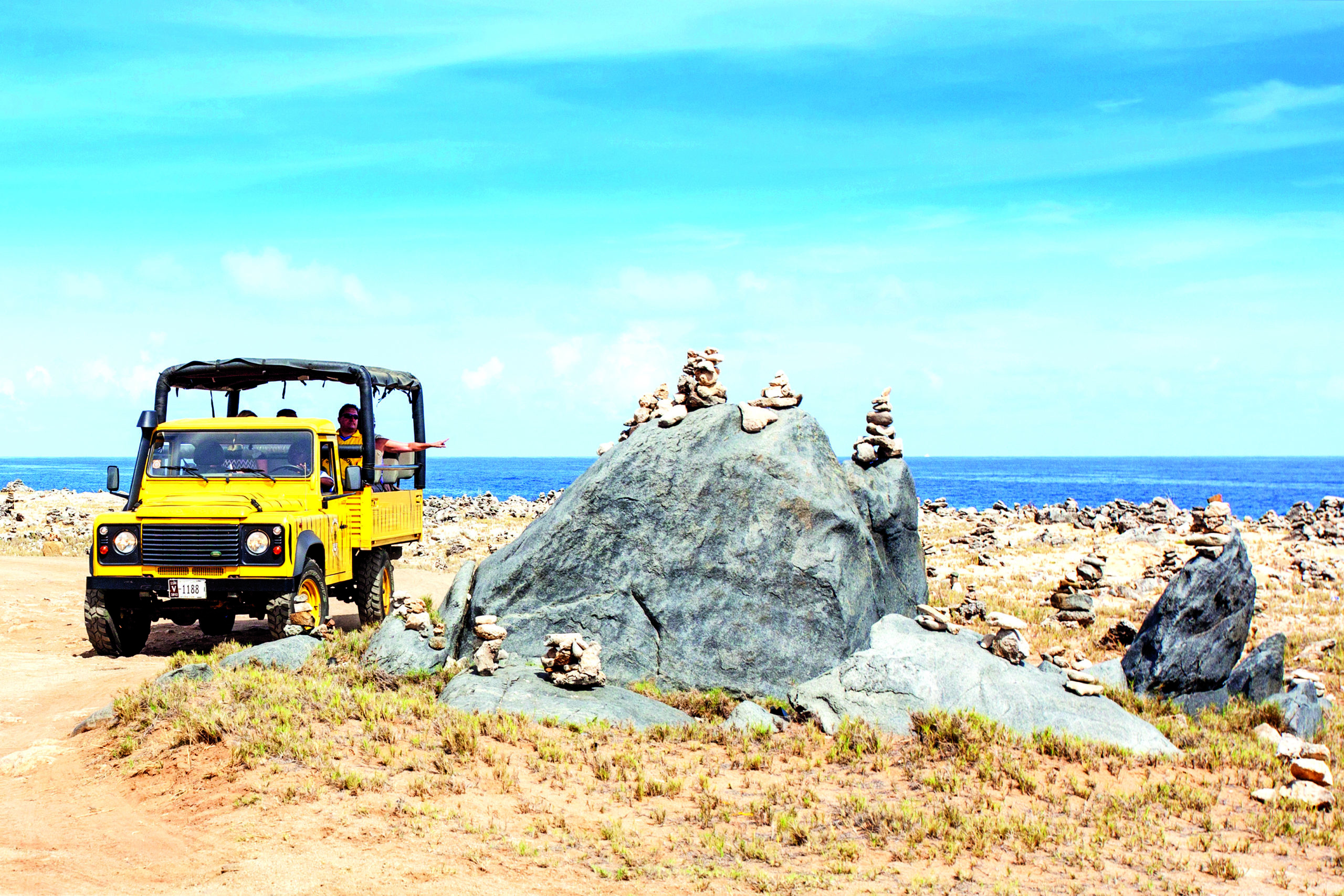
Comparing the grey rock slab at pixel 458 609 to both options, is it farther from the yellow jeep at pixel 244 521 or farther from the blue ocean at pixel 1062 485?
the blue ocean at pixel 1062 485

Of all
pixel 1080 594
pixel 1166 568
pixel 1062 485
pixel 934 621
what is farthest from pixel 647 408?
pixel 1062 485

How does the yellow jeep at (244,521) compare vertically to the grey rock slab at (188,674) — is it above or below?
above

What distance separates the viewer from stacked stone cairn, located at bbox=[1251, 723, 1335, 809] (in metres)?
8.80

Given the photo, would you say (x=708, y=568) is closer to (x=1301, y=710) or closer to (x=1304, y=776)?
(x=1304, y=776)

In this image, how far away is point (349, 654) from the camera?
12.8 meters

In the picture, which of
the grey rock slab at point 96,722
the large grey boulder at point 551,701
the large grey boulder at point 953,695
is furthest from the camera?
the grey rock slab at point 96,722

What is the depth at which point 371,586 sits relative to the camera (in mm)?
16875

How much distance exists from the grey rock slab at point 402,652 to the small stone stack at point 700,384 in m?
3.81

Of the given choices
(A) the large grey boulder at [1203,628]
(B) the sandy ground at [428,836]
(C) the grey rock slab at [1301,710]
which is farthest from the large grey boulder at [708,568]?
(C) the grey rock slab at [1301,710]

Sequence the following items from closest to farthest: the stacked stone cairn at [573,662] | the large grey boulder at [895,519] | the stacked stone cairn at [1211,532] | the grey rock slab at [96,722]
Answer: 1. the grey rock slab at [96,722]
2. the stacked stone cairn at [573,662]
3. the stacked stone cairn at [1211,532]
4. the large grey boulder at [895,519]

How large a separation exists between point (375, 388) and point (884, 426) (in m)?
8.21

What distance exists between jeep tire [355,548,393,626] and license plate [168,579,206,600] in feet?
10.3

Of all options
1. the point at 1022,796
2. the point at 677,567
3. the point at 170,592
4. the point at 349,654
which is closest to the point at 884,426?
the point at 677,567

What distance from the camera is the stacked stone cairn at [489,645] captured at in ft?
36.8
